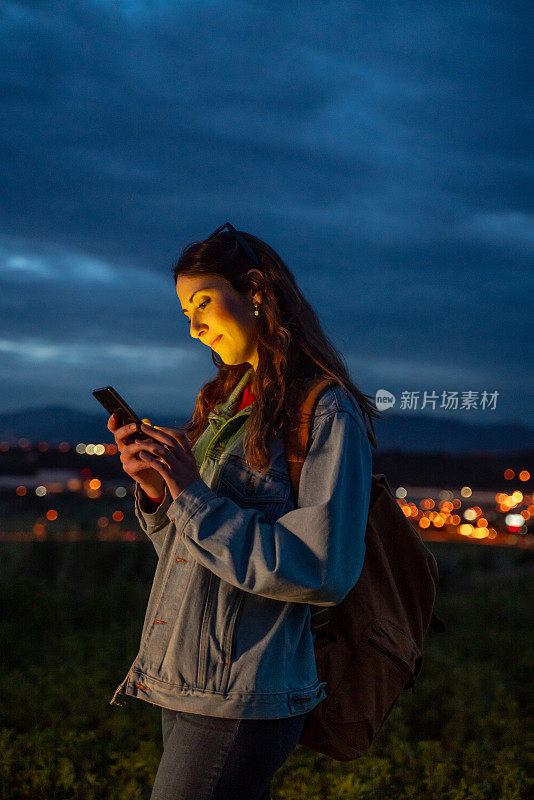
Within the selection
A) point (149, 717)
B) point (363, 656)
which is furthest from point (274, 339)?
point (149, 717)

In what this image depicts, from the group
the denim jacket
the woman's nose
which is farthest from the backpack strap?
the woman's nose

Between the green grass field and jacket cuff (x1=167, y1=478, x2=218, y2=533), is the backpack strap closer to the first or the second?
jacket cuff (x1=167, y1=478, x2=218, y2=533)

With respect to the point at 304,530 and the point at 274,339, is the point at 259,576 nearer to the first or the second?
the point at 304,530

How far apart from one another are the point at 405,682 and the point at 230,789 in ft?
2.07

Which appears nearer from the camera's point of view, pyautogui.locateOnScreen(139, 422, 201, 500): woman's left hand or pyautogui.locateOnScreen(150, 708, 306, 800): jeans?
pyautogui.locateOnScreen(150, 708, 306, 800): jeans

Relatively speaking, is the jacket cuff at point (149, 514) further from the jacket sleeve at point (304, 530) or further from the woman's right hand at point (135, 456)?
the jacket sleeve at point (304, 530)

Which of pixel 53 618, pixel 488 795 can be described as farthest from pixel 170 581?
pixel 53 618

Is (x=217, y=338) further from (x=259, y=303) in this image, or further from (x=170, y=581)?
(x=170, y=581)

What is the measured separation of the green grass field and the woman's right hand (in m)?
3.01

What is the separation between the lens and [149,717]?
5539mm

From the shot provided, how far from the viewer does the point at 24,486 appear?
241ft

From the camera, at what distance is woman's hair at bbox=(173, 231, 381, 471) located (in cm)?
221

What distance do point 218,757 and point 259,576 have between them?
1.57 feet

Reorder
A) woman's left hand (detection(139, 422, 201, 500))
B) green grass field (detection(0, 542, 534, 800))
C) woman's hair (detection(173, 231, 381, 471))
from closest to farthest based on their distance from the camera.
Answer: woman's left hand (detection(139, 422, 201, 500))
woman's hair (detection(173, 231, 381, 471))
green grass field (detection(0, 542, 534, 800))
